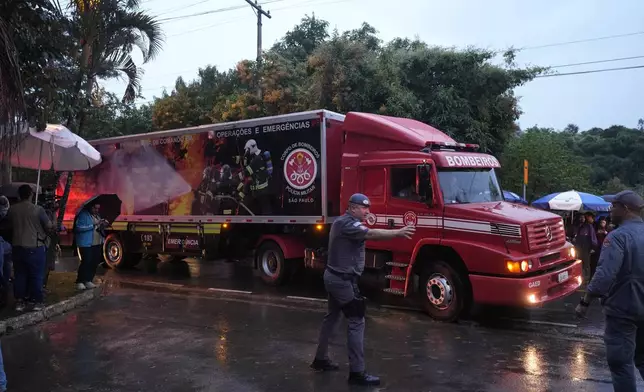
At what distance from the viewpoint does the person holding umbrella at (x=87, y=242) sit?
9834mm

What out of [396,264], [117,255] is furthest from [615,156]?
[117,255]

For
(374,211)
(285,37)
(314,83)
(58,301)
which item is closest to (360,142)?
(374,211)

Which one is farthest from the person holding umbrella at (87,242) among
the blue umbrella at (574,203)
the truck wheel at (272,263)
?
the blue umbrella at (574,203)

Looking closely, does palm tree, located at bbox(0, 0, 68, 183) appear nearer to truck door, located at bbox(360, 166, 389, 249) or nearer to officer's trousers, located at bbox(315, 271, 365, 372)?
officer's trousers, located at bbox(315, 271, 365, 372)

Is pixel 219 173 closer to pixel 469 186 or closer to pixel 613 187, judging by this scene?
pixel 469 186

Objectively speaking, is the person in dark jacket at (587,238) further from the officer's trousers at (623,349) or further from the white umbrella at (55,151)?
the white umbrella at (55,151)

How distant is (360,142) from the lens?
32.2 feet

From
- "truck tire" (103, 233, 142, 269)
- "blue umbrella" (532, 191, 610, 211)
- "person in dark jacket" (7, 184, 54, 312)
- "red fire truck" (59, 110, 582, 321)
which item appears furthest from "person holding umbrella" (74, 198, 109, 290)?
"blue umbrella" (532, 191, 610, 211)

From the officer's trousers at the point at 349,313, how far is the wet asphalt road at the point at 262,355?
30 cm

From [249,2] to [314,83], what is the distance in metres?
8.65

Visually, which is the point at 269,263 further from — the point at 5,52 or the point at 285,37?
the point at 285,37

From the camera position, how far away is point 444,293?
26.5ft

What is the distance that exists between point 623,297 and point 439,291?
423 centimetres

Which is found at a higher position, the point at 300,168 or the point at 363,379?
the point at 300,168
